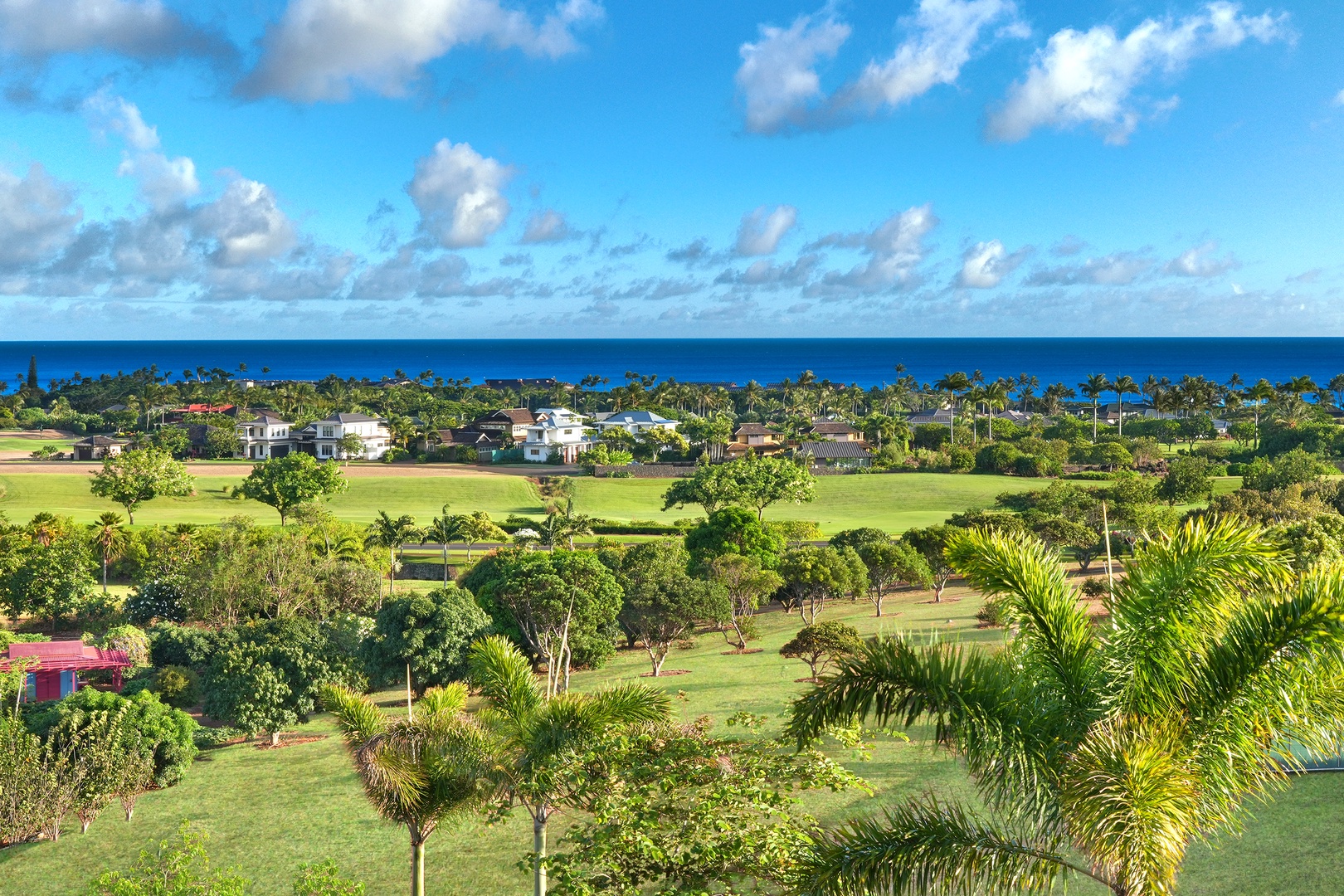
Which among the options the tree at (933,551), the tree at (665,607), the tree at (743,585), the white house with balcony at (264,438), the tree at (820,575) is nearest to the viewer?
the tree at (665,607)

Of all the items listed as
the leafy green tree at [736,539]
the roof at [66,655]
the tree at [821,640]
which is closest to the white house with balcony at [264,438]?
the leafy green tree at [736,539]

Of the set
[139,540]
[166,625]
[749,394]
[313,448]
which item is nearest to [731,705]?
[166,625]

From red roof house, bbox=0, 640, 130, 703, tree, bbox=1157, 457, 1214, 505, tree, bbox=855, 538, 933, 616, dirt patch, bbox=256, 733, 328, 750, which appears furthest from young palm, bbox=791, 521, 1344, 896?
tree, bbox=1157, 457, 1214, 505

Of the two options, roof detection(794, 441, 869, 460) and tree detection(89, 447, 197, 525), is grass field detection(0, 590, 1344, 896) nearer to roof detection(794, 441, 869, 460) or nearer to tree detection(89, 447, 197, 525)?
tree detection(89, 447, 197, 525)

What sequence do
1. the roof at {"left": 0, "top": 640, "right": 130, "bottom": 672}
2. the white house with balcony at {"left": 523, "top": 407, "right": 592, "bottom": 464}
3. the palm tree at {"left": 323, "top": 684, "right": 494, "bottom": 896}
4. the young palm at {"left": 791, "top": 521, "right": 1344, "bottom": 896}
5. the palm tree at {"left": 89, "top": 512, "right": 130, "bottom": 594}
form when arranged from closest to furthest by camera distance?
the young palm at {"left": 791, "top": 521, "right": 1344, "bottom": 896}
the palm tree at {"left": 323, "top": 684, "right": 494, "bottom": 896}
the roof at {"left": 0, "top": 640, "right": 130, "bottom": 672}
the palm tree at {"left": 89, "top": 512, "right": 130, "bottom": 594}
the white house with balcony at {"left": 523, "top": 407, "right": 592, "bottom": 464}

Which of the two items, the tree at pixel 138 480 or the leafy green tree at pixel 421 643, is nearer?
the leafy green tree at pixel 421 643

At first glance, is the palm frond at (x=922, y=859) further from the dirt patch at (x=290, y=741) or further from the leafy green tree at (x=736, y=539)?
the leafy green tree at (x=736, y=539)

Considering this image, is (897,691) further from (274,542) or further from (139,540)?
(139,540)
